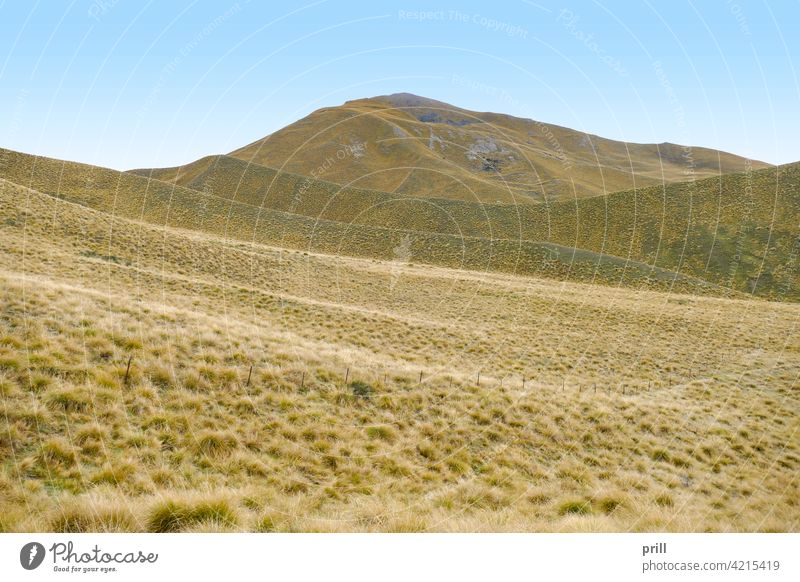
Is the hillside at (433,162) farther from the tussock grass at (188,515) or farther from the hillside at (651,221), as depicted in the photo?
the tussock grass at (188,515)

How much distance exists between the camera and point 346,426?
9.44 m

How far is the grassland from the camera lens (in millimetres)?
Answer: 5867

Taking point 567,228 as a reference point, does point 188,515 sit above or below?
below

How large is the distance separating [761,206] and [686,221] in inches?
507

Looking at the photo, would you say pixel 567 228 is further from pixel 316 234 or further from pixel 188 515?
pixel 188 515

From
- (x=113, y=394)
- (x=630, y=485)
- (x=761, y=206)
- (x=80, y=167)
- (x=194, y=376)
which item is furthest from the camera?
(x=80, y=167)

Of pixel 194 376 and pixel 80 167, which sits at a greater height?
pixel 80 167

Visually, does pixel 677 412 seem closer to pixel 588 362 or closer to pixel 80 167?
pixel 588 362

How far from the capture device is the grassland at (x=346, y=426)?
5867mm

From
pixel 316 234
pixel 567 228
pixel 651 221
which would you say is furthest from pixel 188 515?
pixel 651 221

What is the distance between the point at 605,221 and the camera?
258 feet

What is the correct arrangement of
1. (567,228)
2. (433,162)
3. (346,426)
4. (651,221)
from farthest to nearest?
(433,162), (567,228), (651,221), (346,426)

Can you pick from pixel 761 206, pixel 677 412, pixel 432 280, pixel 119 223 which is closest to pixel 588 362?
pixel 677 412

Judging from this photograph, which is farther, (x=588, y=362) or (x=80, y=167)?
(x=80, y=167)
